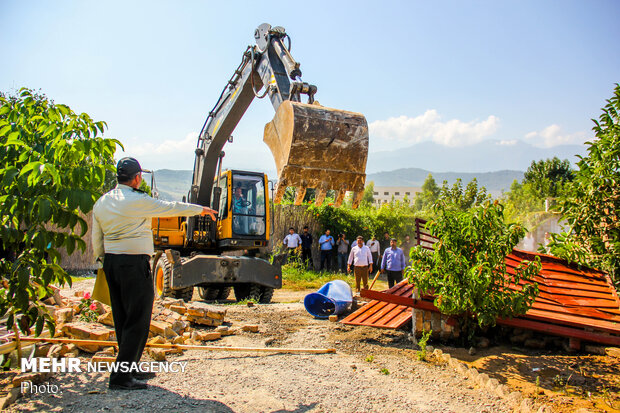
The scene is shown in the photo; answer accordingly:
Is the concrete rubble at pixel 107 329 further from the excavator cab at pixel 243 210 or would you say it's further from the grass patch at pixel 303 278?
the grass patch at pixel 303 278

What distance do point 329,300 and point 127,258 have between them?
5097 millimetres

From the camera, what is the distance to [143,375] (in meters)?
4.22

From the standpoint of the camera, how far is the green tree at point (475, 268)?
5.89 m

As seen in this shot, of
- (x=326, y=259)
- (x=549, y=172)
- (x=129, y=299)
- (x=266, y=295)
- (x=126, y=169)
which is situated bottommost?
(x=326, y=259)

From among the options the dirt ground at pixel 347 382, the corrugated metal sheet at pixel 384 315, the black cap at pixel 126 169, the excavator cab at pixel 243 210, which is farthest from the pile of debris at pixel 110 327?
the excavator cab at pixel 243 210

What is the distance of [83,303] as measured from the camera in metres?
6.45

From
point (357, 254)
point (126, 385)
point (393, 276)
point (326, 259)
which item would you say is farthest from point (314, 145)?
point (326, 259)

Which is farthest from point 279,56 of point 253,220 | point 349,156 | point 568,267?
point 568,267

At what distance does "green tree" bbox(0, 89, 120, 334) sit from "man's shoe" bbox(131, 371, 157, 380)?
80 centimetres

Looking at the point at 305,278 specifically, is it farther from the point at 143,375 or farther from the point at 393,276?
the point at 143,375

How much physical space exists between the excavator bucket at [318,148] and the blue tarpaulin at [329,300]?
2.70 meters

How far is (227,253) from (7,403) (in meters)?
7.89

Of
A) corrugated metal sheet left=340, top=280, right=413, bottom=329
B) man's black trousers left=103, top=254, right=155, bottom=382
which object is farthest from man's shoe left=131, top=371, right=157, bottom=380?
corrugated metal sheet left=340, top=280, right=413, bottom=329

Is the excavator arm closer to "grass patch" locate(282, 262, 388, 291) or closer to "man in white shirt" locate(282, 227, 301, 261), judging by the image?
"grass patch" locate(282, 262, 388, 291)
